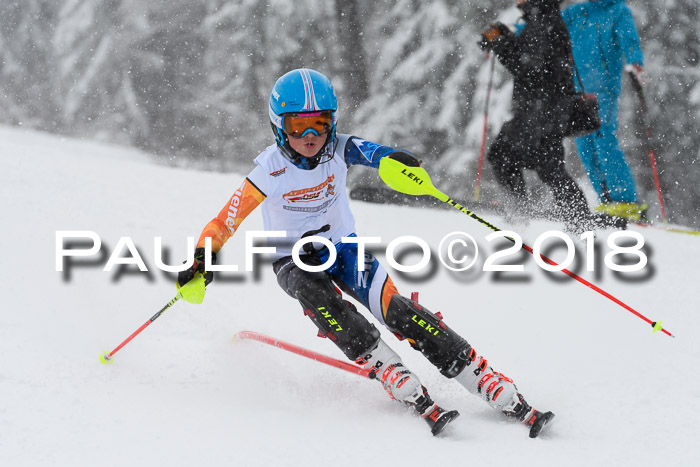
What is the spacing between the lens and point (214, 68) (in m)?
19.6

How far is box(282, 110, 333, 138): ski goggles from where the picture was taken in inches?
144

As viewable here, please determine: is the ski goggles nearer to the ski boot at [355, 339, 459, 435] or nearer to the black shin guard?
the black shin guard

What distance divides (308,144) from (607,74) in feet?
12.9

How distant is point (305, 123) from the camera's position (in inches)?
145

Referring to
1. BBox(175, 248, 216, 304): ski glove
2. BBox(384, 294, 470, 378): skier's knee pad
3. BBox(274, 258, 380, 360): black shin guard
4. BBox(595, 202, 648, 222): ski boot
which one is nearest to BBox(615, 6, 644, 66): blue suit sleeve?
BBox(595, 202, 648, 222): ski boot

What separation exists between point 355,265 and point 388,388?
0.76 metres

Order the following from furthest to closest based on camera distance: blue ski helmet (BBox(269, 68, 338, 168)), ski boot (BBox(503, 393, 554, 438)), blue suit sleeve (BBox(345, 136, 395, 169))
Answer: blue suit sleeve (BBox(345, 136, 395, 169)) → blue ski helmet (BBox(269, 68, 338, 168)) → ski boot (BBox(503, 393, 554, 438))

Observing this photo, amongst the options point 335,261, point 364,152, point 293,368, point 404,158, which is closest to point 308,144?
point 364,152

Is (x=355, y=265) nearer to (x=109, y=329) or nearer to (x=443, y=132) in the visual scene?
(x=109, y=329)

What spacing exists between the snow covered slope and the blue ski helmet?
1.41 metres

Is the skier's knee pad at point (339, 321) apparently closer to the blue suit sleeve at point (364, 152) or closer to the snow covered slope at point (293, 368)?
the snow covered slope at point (293, 368)

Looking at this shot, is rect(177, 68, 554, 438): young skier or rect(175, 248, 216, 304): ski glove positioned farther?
rect(175, 248, 216, 304): ski glove

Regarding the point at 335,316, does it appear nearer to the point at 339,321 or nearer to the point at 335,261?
the point at 339,321

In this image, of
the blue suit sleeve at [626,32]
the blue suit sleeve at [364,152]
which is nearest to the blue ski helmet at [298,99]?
the blue suit sleeve at [364,152]
